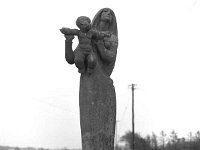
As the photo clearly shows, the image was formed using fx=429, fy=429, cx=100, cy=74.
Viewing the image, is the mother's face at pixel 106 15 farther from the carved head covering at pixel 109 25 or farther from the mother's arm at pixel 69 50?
the mother's arm at pixel 69 50

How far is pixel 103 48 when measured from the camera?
25.8ft

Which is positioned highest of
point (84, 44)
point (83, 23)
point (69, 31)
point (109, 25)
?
point (109, 25)

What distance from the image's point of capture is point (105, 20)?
814 centimetres

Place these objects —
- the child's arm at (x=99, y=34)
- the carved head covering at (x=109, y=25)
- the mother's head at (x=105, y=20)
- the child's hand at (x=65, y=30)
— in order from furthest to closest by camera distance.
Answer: the mother's head at (x=105, y=20) → the carved head covering at (x=109, y=25) → the child's arm at (x=99, y=34) → the child's hand at (x=65, y=30)

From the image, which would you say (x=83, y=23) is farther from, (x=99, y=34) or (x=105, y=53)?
(x=105, y=53)

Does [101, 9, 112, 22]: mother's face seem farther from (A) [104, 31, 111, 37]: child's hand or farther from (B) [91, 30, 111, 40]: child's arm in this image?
(B) [91, 30, 111, 40]: child's arm

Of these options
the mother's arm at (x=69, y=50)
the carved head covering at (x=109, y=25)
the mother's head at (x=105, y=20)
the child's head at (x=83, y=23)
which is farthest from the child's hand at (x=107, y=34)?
the mother's arm at (x=69, y=50)

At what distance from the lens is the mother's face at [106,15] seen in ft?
26.7

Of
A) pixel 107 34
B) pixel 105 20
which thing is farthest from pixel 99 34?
pixel 105 20

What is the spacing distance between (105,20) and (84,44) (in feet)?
2.73

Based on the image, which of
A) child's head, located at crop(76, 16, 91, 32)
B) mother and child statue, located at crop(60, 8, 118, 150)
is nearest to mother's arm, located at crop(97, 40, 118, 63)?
mother and child statue, located at crop(60, 8, 118, 150)

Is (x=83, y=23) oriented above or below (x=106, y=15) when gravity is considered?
below

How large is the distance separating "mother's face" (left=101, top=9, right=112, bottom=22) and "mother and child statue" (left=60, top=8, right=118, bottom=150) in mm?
289

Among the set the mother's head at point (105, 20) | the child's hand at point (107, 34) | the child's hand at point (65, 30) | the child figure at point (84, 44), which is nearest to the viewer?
the child's hand at point (65, 30)
